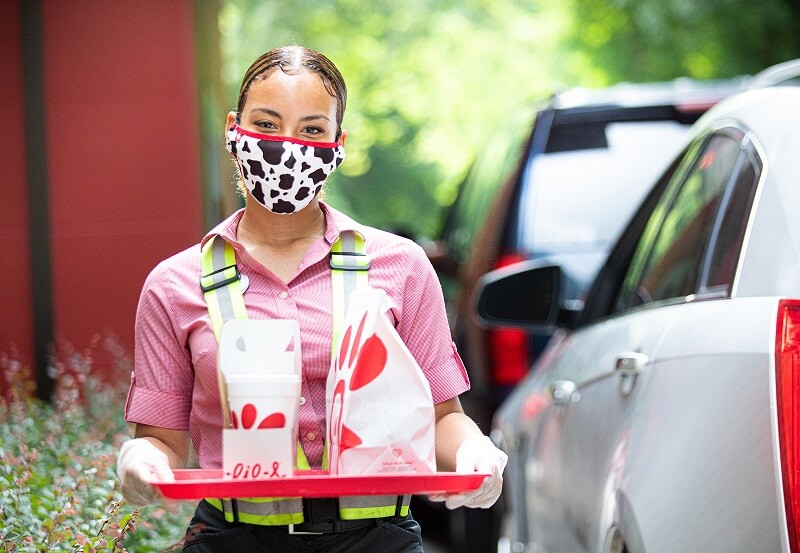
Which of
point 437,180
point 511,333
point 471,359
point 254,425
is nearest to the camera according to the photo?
point 254,425

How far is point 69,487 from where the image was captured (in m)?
4.29

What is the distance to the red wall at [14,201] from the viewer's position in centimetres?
812

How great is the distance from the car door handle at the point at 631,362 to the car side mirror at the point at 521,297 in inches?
44.9

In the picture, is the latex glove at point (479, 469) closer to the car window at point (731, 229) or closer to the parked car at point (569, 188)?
the car window at point (731, 229)

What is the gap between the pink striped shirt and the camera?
2.98 metres

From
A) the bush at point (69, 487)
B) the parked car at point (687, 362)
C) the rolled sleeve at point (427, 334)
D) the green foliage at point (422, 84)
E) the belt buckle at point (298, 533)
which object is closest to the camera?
the parked car at point (687, 362)

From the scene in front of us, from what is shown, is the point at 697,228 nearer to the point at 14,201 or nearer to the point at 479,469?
the point at 479,469

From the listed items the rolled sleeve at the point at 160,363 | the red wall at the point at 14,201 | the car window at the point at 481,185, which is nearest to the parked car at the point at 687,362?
the rolled sleeve at the point at 160,363

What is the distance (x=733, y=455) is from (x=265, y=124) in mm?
1117

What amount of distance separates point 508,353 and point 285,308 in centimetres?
406

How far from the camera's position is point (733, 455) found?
2887 millimetres

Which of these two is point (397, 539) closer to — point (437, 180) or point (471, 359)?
point (471, 359)

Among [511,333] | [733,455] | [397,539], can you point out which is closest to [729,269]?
[733,455]

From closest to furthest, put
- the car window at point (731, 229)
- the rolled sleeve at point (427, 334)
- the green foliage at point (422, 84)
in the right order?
the rolled sleeve at point (427, 334), the car window at point (731, 229), the green foliage at point (422, 84)
